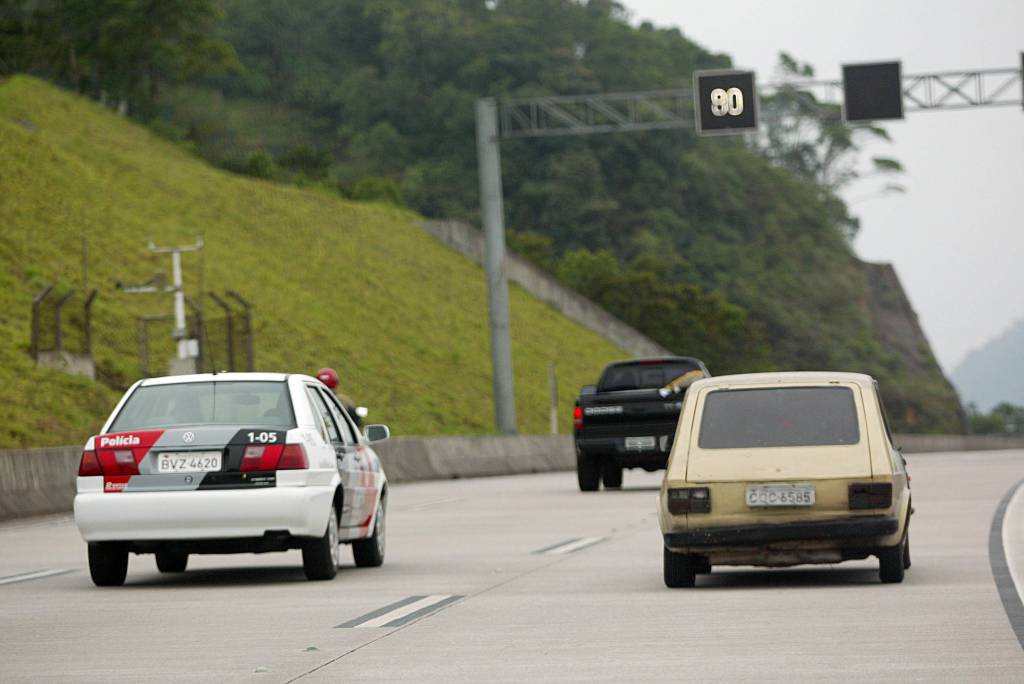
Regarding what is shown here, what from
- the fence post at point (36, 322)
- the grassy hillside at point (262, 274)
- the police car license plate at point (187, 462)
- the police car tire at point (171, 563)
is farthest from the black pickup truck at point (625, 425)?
the fence post at point (36, 322)

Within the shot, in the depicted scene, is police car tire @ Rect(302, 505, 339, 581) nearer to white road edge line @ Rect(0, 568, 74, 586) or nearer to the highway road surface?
the highway road surface

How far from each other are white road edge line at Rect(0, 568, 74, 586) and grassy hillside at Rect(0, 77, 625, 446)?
87.7 feet

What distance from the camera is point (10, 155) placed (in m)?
63.7

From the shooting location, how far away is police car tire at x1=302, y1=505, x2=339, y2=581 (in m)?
14.5

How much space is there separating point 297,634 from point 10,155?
55096mm

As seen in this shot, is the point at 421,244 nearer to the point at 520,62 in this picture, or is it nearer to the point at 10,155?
the point at 10,155

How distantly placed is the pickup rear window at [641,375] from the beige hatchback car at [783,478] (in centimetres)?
1734

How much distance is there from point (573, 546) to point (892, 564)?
5388 millimetres

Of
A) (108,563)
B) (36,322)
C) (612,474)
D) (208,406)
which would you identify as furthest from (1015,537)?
(36,322)

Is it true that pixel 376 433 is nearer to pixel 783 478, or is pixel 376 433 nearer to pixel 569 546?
pixel 569 546

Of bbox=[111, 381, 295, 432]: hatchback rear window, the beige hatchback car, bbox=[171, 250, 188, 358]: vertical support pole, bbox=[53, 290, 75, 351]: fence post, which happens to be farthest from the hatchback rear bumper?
bbox=[171, 250, 188, 358]: vertical support pole

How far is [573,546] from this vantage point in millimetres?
18328

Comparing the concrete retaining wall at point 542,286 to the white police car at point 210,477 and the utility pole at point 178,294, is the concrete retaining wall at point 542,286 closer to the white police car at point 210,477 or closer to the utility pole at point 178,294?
the utility pole at point 178,294

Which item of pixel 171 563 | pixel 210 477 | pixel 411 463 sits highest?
pixel 210 477
